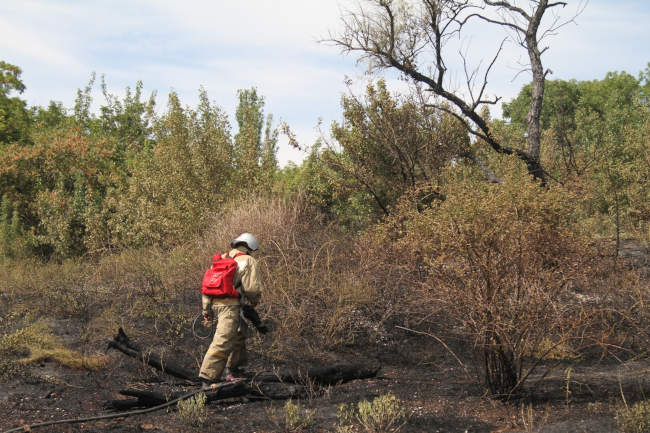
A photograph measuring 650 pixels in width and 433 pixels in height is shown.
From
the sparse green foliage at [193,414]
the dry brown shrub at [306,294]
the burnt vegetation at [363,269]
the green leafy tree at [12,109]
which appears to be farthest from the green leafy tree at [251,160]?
the green leafy tree at [12,109]

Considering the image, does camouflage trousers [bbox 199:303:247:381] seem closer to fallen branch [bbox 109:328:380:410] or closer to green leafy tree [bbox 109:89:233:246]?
fallen branch [bbox 109:328:380:410]

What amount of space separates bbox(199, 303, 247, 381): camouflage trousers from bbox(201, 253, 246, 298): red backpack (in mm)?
158

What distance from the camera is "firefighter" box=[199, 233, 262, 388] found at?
21.6ft

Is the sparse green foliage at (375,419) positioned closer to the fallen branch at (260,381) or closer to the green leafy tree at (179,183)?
the fallen branch at (260,381)

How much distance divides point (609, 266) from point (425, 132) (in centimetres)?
540

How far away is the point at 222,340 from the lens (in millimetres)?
6590

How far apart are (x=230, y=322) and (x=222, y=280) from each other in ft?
1.56

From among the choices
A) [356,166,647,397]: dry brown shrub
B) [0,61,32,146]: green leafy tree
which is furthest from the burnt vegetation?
[0,61,32,146]: green leafy tree

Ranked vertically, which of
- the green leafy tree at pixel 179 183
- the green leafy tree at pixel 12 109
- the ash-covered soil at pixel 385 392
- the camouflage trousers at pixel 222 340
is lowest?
the ash-covered soil at pixel 385 392

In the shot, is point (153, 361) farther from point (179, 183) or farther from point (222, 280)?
point (179, 183)

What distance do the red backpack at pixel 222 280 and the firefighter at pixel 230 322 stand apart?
67 mm

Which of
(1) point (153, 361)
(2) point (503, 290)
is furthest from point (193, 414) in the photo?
(2) point (503, 290)

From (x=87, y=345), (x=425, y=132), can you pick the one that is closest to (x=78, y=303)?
(x=87, y=345)

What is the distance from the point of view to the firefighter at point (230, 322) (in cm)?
659
